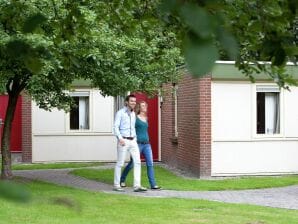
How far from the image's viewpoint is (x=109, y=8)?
4.32 metres

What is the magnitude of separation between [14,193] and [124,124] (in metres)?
10.6

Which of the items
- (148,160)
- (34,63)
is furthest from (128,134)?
Result: (34,63)

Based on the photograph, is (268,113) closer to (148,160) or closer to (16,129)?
(148,160)

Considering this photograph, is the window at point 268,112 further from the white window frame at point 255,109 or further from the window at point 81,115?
the window at point 81,115

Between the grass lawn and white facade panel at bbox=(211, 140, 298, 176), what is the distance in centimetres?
437

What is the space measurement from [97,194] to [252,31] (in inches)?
336

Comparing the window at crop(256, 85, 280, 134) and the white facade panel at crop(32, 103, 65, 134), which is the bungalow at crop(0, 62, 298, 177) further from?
the white facade panel at crop(32, 103, 65, 134)

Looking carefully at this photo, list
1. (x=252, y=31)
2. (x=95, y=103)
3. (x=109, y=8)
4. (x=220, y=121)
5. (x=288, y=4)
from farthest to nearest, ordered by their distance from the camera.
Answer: (x=95, y=103) → (x=220, y=121) → (x=109, y=8) → (x=252, y=31) → (x=288, y=4)

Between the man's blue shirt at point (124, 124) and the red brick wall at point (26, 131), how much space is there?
27.3 ft

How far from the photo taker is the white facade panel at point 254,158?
14570 mm

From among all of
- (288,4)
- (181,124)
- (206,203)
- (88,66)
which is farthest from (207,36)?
(181,124)

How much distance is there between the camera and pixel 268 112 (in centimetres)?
1509

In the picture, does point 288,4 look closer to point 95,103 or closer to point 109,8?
point 109,8

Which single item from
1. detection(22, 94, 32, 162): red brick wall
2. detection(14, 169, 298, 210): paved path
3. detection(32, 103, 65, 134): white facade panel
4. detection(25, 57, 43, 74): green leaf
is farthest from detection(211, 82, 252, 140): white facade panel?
detection(25, 57, 43, 74): green leaf
